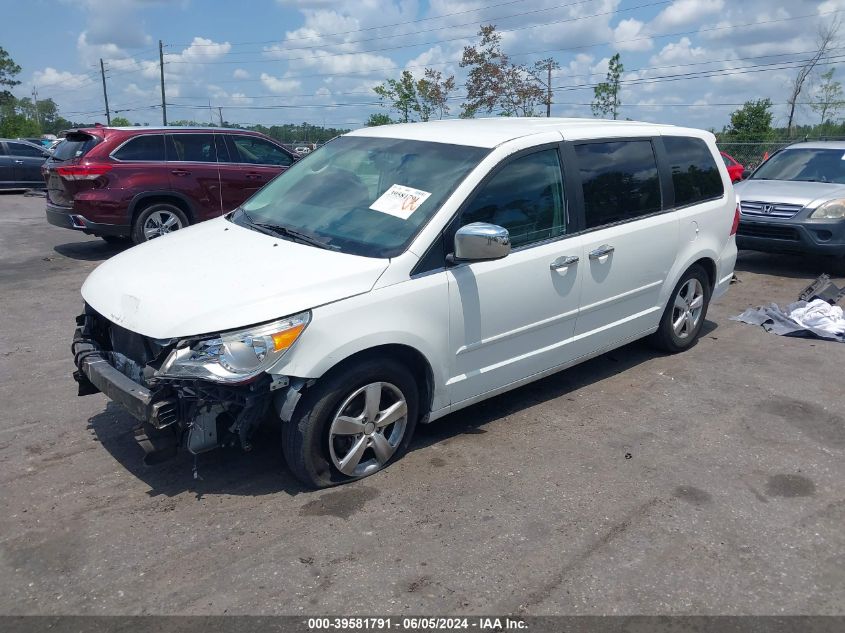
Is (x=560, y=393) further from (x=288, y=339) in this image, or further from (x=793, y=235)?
(x=793, y=235)

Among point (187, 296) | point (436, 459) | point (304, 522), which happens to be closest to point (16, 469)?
point (187, 296)

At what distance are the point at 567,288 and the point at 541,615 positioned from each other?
229 centimetres

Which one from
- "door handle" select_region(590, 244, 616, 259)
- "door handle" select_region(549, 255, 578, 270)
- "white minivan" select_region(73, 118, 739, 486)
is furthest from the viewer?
"door handle" select_region(590, 244, 616, 259)

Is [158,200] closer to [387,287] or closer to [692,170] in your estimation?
[692,170]

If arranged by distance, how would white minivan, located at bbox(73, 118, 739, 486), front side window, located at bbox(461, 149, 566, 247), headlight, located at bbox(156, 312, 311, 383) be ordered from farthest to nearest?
front side window, located at bbox(461, 149, 566, 247), white minivan, located at bbox(73, 118, 739, 486), headlight, located at bbox(156, 312, 311, 383)

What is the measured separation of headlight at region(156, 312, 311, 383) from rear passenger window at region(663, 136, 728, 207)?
142 inches

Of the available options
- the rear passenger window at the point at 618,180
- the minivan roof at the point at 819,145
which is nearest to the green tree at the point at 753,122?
the minivan roof at the point at 819,145

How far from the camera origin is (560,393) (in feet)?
17.5

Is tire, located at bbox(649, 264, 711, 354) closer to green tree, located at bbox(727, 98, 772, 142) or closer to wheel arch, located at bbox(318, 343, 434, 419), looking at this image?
wheel arch, located at bbox(318, 343, 434, 419)

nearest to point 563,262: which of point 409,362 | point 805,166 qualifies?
point 409,362

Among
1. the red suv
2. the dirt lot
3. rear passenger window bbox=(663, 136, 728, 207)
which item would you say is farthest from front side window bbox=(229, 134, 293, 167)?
rear passenger window bbox=(663, 136, 728, 207)

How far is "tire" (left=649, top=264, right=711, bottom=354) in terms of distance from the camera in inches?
233

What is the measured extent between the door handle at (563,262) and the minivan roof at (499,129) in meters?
0.81

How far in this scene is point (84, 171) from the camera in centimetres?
998
